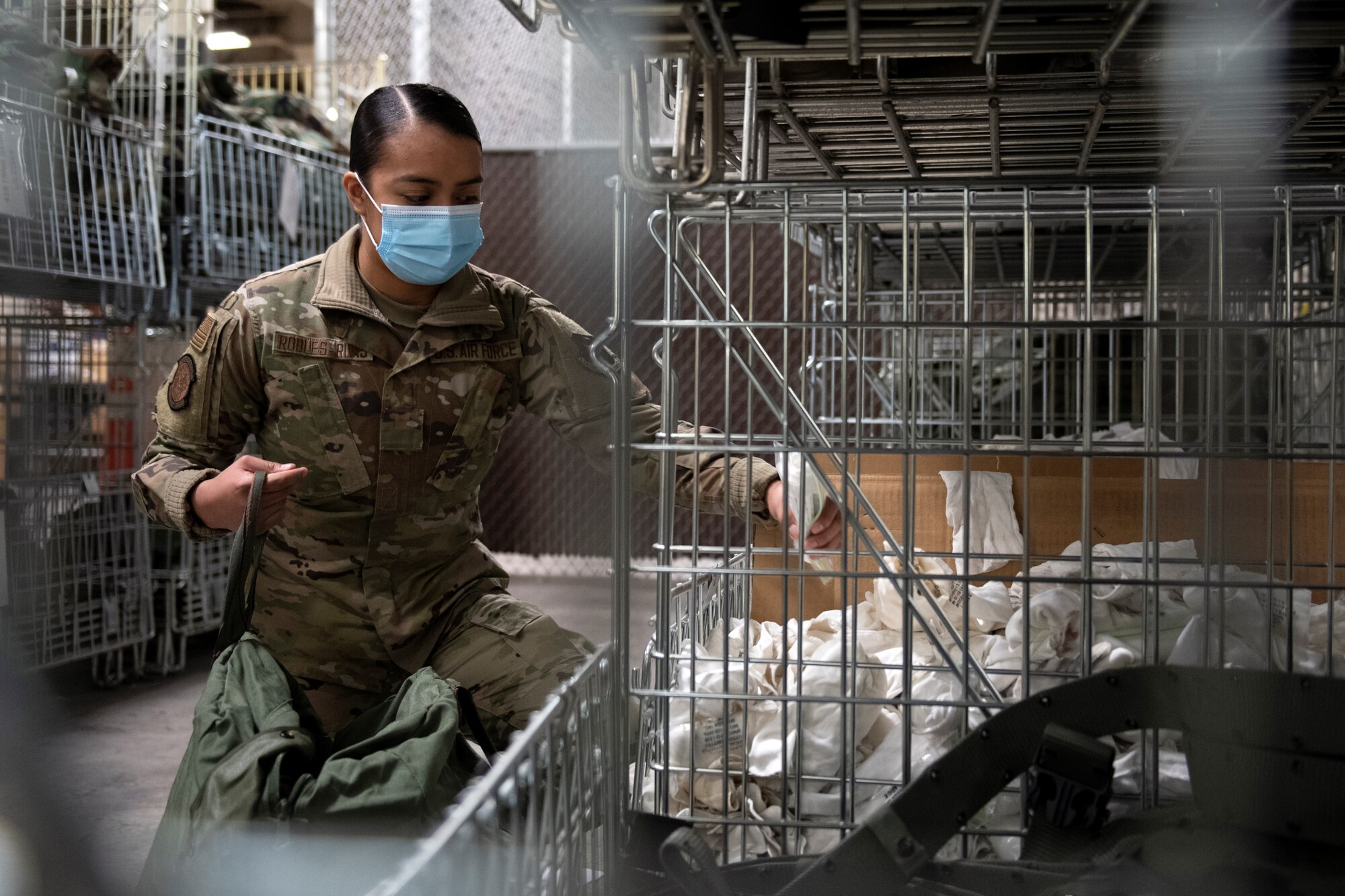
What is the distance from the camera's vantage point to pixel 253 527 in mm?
1483

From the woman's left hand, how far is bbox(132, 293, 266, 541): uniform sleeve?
85 centimetres

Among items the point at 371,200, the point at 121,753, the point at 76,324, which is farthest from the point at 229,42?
the point at 371,200

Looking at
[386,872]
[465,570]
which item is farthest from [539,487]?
[386,872]

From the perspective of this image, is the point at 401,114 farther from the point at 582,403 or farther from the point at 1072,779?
the point at 1072,779

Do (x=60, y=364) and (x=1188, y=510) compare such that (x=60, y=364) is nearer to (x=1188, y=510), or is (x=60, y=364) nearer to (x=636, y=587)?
(x=636, y=587)

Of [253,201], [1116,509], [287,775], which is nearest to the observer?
[287,775]

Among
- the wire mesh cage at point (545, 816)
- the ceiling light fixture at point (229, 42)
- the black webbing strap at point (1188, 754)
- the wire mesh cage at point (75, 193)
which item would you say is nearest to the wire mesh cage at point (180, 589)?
the wire mesh cage at point (75, 193)

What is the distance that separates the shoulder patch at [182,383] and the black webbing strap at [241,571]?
35 cm

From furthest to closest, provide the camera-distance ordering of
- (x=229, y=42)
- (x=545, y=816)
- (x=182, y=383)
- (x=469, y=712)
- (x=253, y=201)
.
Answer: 1. (x=229, y=42)
2. (x=253, y=201)
3. (x=182, y=383)
4. (x=469, y=712)
5. (x=545, y=816)

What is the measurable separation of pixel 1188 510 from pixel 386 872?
1499 mm

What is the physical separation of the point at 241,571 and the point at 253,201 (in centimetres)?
279

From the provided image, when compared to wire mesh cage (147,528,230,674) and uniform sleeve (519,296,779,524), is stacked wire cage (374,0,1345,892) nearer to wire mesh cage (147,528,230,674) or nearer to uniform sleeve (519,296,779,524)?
uniform sleeve (519,296,779,524)

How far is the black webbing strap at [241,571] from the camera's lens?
1478 millimetres

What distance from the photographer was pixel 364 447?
1.88m
